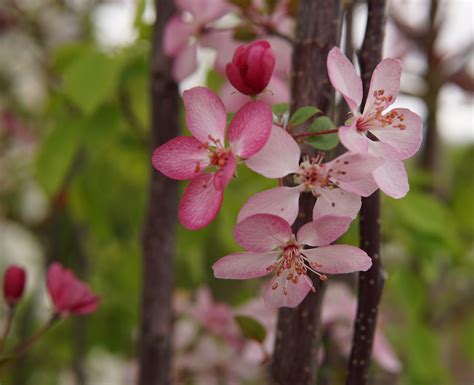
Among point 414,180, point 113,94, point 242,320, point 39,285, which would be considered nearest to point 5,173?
point 39,285

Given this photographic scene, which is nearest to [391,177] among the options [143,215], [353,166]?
[353,166]

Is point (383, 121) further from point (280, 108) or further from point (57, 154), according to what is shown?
point (57, 154)

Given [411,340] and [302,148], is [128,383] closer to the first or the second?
[411,340]

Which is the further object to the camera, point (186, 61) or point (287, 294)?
point (186, 61)

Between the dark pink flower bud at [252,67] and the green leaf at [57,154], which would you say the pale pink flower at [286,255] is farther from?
the green leaf at [57,154]

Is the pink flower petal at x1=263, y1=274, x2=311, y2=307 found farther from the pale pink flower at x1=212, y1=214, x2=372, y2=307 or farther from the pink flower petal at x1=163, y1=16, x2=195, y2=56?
the pink flower petal at x1=163, y1=16, x2=195, y2=56

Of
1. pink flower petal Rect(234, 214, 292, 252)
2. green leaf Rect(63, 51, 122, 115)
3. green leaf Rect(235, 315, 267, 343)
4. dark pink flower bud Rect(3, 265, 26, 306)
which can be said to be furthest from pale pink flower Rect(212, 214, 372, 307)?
green leaf Rect(63, 51, 122, 115)
